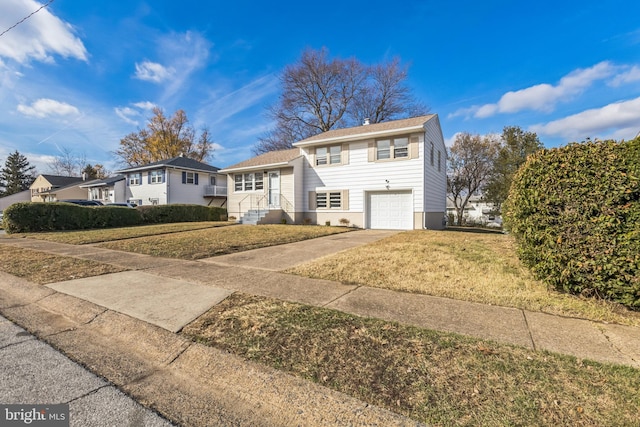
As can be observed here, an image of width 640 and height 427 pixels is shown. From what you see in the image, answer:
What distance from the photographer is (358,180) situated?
52.1ft

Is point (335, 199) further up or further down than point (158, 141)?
further down

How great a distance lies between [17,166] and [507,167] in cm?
7596

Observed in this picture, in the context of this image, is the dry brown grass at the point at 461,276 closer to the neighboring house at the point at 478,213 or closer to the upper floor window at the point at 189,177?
the neighboring house at the point at 478,213

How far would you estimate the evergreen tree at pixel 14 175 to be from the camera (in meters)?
50.8

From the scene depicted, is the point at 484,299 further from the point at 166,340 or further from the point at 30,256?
the point at 30,256

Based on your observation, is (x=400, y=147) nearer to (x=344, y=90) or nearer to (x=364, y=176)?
(x=364, y=176)

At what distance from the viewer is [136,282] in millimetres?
4891

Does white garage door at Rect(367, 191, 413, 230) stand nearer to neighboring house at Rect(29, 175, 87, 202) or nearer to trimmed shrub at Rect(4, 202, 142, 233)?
trimmed shrub at Rect(4, 202, 142, 233)

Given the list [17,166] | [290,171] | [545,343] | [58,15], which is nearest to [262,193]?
[290,171]

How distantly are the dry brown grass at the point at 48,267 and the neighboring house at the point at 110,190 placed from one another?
26.0 meters

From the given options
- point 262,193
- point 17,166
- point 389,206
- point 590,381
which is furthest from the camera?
point 17,166

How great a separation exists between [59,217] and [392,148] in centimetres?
1726

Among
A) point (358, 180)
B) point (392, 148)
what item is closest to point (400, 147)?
point (392, 148)

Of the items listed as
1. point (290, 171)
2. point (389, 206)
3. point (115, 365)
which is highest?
point (290, 171)
